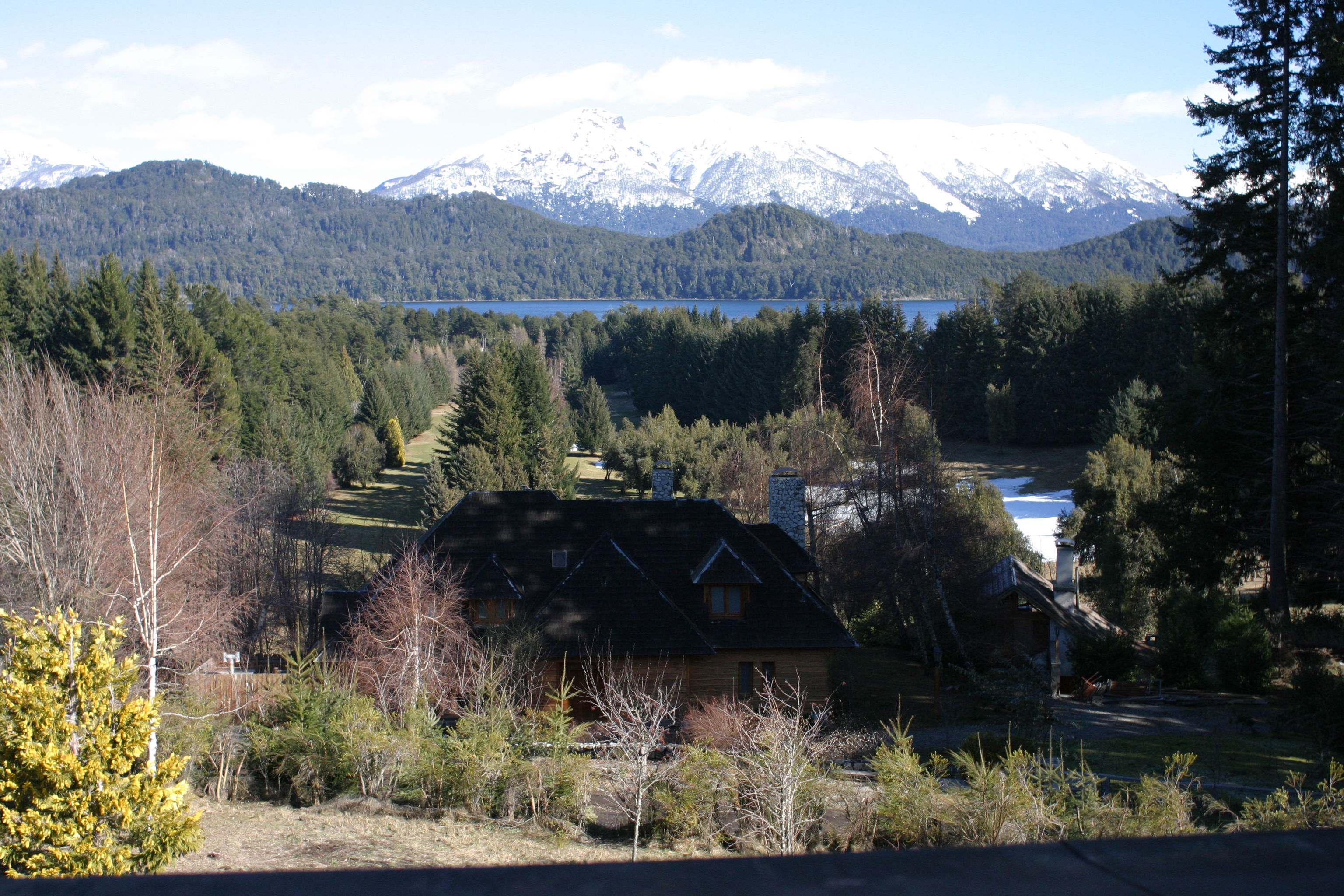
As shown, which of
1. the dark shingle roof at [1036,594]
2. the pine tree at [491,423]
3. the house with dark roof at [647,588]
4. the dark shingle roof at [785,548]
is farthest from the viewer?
the pine tree at [491,423]

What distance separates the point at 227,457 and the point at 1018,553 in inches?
1599

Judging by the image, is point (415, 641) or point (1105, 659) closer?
point (415, 641)

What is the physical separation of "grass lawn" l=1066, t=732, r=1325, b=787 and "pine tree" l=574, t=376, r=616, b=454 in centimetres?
6545

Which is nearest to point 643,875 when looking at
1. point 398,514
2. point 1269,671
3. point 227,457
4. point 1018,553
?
point 1269,671

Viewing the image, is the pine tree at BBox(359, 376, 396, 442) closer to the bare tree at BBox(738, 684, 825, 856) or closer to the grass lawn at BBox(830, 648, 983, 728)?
the grass lawn at BBox(830, 648, 983, 728)

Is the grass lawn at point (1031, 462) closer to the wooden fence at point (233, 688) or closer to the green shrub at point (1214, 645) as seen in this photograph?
the green shrub at point (1214, 645)

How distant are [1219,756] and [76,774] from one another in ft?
55.1

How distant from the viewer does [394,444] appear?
261ft

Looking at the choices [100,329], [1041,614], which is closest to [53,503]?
[1041,614]

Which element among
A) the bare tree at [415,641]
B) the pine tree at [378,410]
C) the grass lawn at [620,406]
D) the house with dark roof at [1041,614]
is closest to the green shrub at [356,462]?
the pine tree at [378,410]

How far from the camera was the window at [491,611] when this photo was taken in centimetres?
2238

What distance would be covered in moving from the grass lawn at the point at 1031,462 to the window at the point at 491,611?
1881 inches

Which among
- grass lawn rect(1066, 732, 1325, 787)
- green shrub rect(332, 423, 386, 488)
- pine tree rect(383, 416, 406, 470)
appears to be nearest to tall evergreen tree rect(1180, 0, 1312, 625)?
grass lawn rect(1066, 732, 1325, 787)

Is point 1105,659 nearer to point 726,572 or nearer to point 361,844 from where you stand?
point 726,572
